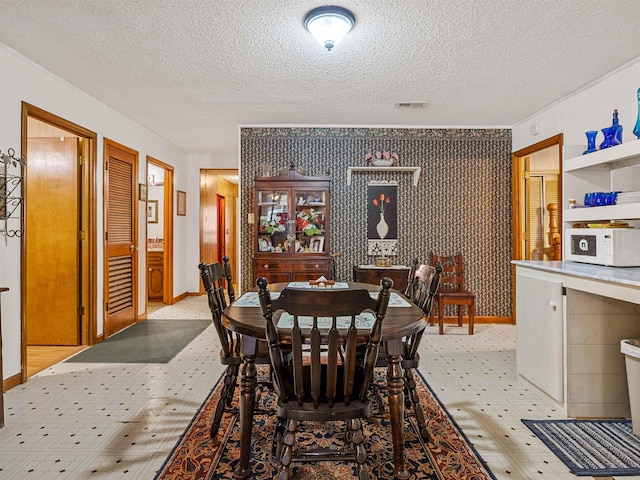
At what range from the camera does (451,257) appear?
4.79 metres

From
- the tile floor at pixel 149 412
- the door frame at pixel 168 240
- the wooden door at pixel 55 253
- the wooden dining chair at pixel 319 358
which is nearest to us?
the wooden dining chair at pixel 319 358

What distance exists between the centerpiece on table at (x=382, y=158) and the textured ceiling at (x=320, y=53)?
1.85 feet

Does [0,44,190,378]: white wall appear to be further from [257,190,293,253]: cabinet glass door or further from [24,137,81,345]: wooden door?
[257,190,293,253]: cabinet glass door

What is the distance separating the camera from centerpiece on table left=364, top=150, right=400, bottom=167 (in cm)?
484

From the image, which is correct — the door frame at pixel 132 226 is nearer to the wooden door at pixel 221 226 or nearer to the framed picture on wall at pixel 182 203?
the framed picture on wall at pixel 182 203

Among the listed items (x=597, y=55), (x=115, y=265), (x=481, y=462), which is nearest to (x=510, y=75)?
(x=597, y=55)

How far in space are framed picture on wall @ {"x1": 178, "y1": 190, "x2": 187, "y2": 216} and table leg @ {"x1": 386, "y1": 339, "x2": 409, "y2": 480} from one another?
17.4ft

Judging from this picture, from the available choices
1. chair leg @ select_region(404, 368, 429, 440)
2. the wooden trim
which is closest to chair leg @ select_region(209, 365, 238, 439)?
chair leg @ select_region(404, 368, 429, 440)

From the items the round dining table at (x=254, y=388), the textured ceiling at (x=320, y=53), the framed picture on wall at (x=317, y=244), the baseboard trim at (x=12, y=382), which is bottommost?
the baseboard trim at (x=12, y=382)

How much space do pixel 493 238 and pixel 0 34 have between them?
508 cm

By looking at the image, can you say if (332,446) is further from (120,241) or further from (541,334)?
(120,241)

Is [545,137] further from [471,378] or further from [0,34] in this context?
[0,34]

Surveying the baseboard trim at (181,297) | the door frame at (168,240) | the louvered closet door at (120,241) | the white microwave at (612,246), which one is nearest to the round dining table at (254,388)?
the white microwave at (612,246)

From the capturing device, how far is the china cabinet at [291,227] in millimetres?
4633
